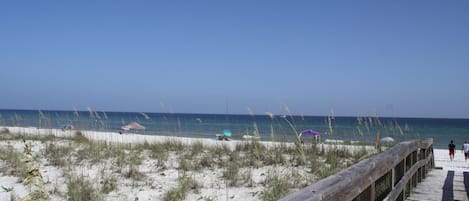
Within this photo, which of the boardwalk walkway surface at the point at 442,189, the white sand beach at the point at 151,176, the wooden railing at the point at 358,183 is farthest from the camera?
the white sand beach at the point at 151,176

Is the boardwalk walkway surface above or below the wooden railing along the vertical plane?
below

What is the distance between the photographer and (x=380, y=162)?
2992mm

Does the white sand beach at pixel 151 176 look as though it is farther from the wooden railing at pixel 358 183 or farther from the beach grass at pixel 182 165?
the wooden railing at pixel 358 183

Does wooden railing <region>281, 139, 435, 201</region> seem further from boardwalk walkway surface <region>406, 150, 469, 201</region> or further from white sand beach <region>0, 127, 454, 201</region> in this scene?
white sand beach <region>0, 127, 454, 201</region>

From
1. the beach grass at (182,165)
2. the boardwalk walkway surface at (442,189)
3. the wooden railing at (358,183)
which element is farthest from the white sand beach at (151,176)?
the wooden railing at (358,183)

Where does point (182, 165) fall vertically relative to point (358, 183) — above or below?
below

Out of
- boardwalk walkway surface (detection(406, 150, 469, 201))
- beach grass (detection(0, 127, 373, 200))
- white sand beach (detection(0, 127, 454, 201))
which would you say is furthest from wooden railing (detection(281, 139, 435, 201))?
white sand beach (detection(0, 127, 454, 201))

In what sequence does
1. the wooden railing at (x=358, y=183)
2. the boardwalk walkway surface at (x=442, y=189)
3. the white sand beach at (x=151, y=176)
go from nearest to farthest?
the wooden railing at (x=358, y=183) → the boardwalk walkway surface at (x=442, y=189) → the white sand beach at (x=151, y=176)

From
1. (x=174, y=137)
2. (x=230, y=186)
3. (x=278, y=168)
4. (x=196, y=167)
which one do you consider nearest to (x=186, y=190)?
(x=230, y=186)

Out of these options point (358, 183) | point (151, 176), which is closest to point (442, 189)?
point (358, 183)

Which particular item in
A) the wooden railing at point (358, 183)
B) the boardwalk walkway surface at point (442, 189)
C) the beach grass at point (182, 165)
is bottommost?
the boardwalk walkway surface at point (442, 189)

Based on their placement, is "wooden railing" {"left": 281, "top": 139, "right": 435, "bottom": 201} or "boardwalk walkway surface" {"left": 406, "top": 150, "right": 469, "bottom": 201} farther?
"boardwalk walkway surface" {"left": 406, "top": 150, "right": 469, "bottom": 201}

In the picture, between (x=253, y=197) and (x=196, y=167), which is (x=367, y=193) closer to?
(x=253, y=197)

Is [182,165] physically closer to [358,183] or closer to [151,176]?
[151,176]
